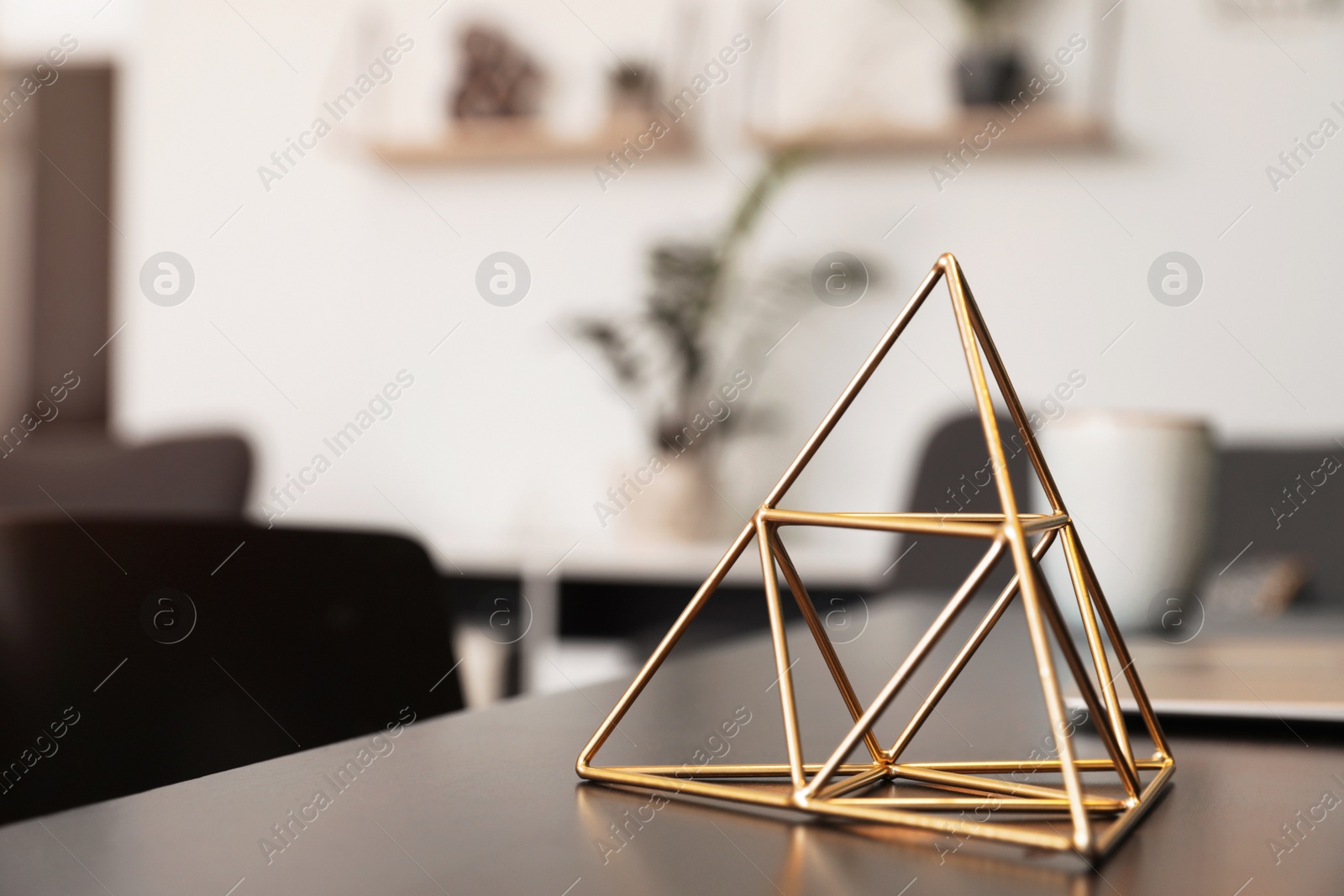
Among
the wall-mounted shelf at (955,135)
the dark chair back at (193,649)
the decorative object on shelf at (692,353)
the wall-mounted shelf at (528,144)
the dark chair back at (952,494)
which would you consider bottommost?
the dark chair back at (952,494)

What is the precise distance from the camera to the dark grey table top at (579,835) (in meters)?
0.29

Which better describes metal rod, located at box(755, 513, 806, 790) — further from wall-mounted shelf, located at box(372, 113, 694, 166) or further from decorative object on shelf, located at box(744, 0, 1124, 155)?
wall-mounted shelf, located at box(372, 113, 694, 166)

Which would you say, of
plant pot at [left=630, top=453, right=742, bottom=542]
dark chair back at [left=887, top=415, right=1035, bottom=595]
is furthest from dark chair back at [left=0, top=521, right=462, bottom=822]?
plant pot at [left=630, top=453, right=742, bottom=542]

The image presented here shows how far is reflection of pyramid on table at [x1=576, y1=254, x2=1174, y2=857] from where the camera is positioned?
1.04 ft

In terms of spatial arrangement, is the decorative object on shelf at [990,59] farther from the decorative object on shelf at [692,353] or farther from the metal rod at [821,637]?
the metal rod at [821,637]

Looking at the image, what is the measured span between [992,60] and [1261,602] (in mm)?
1311

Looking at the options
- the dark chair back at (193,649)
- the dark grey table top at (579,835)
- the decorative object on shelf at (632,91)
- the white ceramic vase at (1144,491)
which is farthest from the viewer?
the decorative object on shelf at (632,91)

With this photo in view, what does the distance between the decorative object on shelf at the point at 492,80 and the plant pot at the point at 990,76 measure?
3.50 ft

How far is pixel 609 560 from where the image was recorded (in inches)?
102

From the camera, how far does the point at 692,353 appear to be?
2711mm

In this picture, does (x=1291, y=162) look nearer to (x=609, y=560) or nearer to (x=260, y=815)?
(x=609, y=560)

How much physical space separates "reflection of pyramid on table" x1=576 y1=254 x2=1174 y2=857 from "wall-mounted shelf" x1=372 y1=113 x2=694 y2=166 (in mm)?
2625

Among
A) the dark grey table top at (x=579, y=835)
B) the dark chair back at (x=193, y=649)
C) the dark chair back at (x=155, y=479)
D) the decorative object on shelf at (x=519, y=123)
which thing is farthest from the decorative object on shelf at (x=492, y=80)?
the dark grey table top at (x=579, y=835)

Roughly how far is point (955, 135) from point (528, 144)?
1006mm
